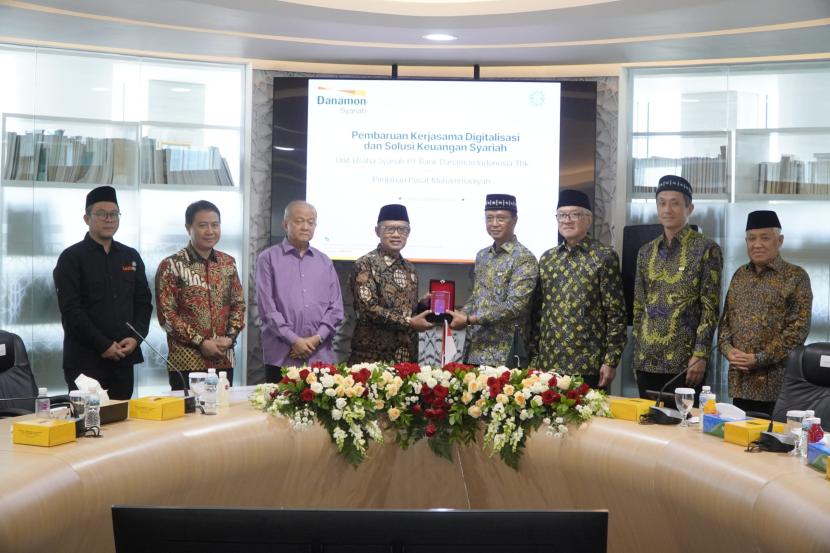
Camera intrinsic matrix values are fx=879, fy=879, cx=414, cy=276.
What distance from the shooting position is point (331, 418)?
3.15 meters

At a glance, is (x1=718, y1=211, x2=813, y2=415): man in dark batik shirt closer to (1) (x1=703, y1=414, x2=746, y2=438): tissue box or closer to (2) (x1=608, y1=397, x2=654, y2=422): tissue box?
(2) (x1=608, y1=397, x2=654, y2=422): tissue box

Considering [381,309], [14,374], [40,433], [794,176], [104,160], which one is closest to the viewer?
[40,433]

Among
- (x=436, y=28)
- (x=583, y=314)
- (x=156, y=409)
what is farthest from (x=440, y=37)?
(x=156, y=409)

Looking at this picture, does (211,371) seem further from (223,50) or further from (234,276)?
(223,50)

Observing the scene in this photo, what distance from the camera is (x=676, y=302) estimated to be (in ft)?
15.0

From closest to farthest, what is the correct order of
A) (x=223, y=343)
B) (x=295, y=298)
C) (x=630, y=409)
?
(x=630, y=409), (x=223, y=343), (x=295, y=298)

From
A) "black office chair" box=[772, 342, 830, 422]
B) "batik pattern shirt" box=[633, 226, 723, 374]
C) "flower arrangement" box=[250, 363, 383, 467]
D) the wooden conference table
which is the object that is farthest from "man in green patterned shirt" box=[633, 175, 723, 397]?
"flower arrangement" box=[250, 363, 383, 467]

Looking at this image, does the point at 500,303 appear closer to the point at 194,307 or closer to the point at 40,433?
the point at 194,307

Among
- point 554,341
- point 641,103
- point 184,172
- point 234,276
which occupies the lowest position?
point 554,341

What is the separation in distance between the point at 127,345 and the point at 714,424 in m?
3.12

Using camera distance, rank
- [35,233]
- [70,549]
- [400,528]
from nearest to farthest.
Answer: [400,528]
[70,549]
[35,233]

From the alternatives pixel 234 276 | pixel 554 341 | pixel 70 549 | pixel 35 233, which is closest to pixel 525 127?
pixel 554 341

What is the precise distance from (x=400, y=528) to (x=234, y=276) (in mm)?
3617

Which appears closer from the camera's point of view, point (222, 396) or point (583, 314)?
point (222, 396)
